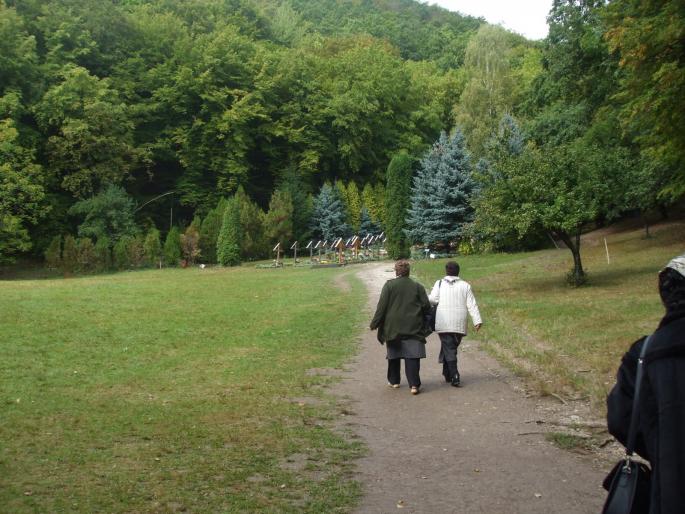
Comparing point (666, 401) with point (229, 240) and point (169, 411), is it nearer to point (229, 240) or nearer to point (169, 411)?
point (169, 411)

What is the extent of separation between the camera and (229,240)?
44938mm

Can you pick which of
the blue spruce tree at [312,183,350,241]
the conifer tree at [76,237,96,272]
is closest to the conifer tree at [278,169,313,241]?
the blue spruce tree at [312,183,350,241]

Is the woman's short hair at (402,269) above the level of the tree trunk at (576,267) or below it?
above

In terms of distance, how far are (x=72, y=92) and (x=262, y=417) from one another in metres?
44.4

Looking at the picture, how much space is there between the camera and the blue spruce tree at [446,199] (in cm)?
4491

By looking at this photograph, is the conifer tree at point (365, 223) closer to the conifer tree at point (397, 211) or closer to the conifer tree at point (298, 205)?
the conifer tree at point (298, 205)

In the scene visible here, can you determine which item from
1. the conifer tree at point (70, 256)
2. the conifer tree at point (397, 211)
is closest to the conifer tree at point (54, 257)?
the conifer tree at point (70, 256)

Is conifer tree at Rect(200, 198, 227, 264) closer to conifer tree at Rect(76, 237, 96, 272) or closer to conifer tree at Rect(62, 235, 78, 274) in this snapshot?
conifer tree at Rect(76, 237, 96, 272)

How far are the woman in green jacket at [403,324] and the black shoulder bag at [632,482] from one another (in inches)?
277

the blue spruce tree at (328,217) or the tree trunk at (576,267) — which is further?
the blue spruce tree at (328,217)

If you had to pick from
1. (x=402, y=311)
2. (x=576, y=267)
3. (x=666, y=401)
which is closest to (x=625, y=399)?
(x=666, y=401)

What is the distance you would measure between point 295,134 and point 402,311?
178 ft

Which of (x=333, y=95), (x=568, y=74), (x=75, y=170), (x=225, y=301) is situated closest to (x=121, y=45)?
(x=75, y=170)

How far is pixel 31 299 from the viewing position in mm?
20812
